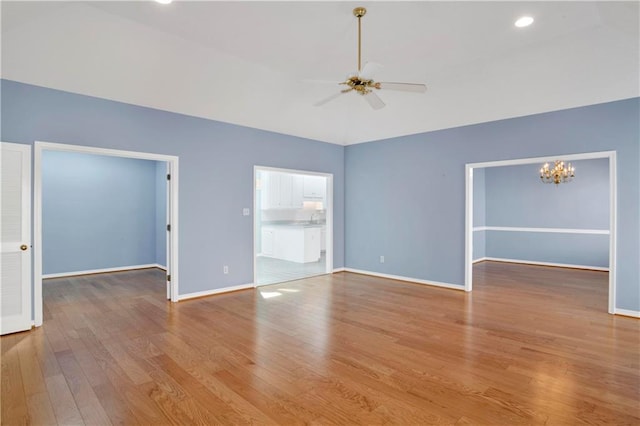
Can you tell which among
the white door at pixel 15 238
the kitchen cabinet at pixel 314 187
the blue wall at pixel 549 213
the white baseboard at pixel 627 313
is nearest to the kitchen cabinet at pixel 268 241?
the kitchen cabinet at pixel 314 187

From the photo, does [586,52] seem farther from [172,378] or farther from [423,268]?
[172,378]

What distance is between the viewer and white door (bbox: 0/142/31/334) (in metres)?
3.51

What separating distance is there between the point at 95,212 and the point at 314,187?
5611 millimetres

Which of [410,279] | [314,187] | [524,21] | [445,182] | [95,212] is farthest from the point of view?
[314,187]

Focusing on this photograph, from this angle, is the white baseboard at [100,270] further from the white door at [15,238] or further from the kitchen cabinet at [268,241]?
the white door at [15,238]

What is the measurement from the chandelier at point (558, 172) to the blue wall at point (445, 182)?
3359mm

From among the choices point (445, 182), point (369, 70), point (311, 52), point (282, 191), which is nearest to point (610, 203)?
point (445, 182)

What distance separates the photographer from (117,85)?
4066 millimetres

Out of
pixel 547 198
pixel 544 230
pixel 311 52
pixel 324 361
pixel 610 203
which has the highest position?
pixel 311 52

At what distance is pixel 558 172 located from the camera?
7402 millimetres

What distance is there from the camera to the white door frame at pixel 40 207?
3775 millimetres

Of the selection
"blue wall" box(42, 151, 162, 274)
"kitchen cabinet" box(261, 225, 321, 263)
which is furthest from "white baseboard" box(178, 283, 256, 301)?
"blue wall" box(42, 151, 162, 274)

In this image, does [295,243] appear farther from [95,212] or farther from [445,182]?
[95,212]

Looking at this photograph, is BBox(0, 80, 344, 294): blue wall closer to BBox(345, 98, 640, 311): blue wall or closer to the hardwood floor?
the hardwood floor
